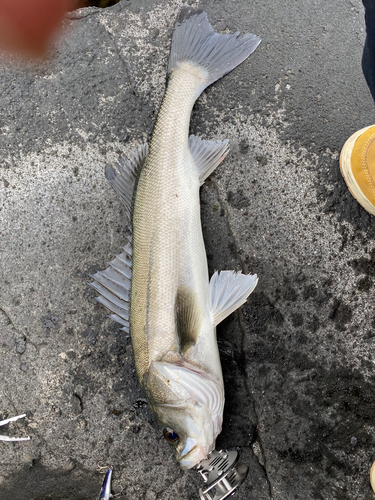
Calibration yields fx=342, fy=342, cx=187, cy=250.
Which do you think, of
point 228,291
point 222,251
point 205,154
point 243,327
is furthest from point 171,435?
point 205,154

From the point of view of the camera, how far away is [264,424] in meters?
2.74

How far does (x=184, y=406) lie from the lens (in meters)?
2.24

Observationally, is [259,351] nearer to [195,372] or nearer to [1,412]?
[195,372]

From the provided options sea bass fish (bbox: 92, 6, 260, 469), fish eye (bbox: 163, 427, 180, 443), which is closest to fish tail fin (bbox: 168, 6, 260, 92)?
sea bass fish (bbox: 92, 6, 260, 469)

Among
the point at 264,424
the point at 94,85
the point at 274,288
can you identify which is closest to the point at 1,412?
the point at 264,424

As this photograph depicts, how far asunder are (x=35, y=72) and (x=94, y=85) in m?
0.55

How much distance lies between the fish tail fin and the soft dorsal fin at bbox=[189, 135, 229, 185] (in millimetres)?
460

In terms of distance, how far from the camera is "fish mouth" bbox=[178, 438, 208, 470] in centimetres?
225

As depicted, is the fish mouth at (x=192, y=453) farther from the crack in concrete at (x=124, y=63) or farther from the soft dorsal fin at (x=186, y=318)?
the crack in concrete at (x=124, y=63)

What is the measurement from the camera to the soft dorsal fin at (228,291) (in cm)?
257

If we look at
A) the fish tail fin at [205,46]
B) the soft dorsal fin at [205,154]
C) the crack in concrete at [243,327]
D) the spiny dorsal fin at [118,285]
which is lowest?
the crack in concrete at [243,327]

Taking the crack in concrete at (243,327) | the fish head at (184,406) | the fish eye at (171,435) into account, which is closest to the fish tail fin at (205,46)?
the crack in concrete at (243,327)

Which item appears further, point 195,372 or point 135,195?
point 135,195

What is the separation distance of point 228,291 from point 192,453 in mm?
1117
